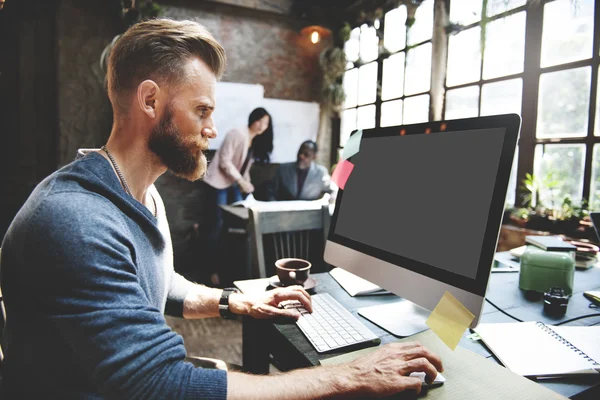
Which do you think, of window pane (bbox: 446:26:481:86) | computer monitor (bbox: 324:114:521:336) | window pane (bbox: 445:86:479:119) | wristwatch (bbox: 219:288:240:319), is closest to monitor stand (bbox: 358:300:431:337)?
computer monitor (bbox: 324:114:521:336)

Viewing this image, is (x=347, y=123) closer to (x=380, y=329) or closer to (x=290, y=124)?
(x=290, y=124)

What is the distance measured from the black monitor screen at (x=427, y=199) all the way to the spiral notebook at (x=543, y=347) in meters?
0.18

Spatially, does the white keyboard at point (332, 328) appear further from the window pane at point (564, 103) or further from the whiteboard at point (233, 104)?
the whiteboard at point (233, 104)

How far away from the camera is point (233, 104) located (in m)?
4.53

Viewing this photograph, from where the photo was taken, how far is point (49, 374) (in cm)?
67

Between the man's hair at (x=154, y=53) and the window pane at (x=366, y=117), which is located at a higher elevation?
the window pane at (x=366, y=117)

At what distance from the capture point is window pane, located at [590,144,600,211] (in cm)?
231

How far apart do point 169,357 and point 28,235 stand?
328 mm

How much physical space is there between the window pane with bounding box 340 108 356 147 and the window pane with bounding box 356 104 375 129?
3.6 inches

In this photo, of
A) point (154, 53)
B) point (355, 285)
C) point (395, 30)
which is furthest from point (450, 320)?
point (395, 30)

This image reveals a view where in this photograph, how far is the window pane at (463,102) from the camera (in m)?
3.08

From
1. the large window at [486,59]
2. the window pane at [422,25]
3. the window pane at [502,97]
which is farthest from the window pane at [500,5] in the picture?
the window pane at [422,25]

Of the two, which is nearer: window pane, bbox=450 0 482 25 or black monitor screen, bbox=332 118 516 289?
black monitor screen, bbox=332 118 516 289

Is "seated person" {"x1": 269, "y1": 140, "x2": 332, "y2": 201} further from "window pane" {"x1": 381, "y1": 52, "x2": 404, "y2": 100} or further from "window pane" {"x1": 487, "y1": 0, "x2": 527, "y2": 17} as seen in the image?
"window pane" {"x1": 487, "y1": 0, "x2": 527, "y2": 17}
